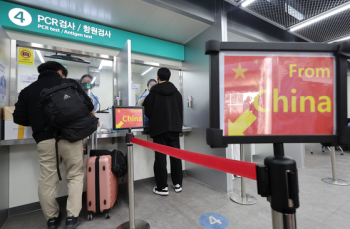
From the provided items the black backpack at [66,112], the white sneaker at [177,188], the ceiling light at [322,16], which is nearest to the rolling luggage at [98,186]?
the black backpack at [66,112]

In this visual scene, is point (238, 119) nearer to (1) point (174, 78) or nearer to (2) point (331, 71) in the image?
(2) point (331, 71)

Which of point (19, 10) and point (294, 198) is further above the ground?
point (19, 10)

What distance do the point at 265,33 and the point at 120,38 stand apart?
7.91 feet

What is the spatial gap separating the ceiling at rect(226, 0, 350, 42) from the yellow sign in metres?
2.66

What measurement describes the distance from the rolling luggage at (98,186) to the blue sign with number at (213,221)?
95cm

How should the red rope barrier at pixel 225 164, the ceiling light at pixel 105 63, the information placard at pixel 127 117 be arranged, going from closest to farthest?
the red rope barrier at pixel 225 164 → the information placard at pixel 127 117 → the ceiling light at pixel 105 63

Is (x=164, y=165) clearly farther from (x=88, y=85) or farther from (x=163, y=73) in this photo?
(x=88, y=85)

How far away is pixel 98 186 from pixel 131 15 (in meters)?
2.17

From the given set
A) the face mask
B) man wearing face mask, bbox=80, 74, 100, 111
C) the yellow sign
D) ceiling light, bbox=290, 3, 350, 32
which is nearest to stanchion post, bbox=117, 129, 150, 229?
man wearing face mask, bbox=80, 74, 100, 111

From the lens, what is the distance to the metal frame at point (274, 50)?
50cm

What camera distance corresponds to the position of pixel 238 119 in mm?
522

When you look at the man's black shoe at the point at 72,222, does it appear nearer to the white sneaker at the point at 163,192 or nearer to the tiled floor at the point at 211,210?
the tiled floor at the point at 211,210

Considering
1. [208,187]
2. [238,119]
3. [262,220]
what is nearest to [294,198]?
[238,119]

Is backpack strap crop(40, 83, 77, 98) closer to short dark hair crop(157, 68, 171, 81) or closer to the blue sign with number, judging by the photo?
short dark hair crop(157, 68, 171, 81)
